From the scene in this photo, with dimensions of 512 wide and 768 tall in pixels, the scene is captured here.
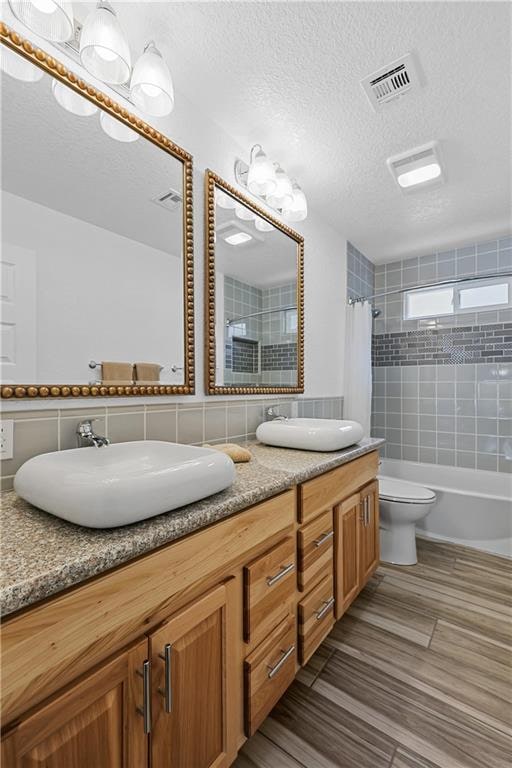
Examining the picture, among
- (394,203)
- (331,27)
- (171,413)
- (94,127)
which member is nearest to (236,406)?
(171,413)

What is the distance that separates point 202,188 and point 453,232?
223 cm

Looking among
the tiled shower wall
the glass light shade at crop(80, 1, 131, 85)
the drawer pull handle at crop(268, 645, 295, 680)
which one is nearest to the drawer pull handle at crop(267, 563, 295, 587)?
the drawer pull handle at crop(268, 645, 295, 680)

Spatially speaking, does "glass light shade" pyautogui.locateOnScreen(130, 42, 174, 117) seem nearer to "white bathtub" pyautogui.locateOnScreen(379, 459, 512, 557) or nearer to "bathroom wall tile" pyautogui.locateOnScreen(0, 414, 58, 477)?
"bathroom wall tile" pyautogui.locateOnScreen(0, 414, 58, 477)

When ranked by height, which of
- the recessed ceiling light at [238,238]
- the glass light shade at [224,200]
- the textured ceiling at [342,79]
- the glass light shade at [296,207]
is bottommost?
the recessed ceiling light at [238,238]

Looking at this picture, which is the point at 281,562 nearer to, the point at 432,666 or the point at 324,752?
the point at 324,752

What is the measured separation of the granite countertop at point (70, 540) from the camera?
51 cm

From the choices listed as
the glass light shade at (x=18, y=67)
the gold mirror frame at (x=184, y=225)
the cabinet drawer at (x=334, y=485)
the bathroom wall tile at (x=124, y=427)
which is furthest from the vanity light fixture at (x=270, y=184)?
the cabinet drawer at (x=334, y=485)

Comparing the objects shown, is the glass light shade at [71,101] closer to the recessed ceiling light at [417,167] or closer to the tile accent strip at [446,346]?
the recessed ceiling light at [417,167]

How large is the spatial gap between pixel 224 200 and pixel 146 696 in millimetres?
1742

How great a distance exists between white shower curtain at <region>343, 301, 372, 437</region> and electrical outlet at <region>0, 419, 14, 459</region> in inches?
90.5

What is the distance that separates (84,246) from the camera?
3.64 ft

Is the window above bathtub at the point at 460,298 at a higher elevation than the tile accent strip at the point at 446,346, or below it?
higher

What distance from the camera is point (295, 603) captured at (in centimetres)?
122

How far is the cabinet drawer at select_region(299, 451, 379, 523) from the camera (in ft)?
4.05
